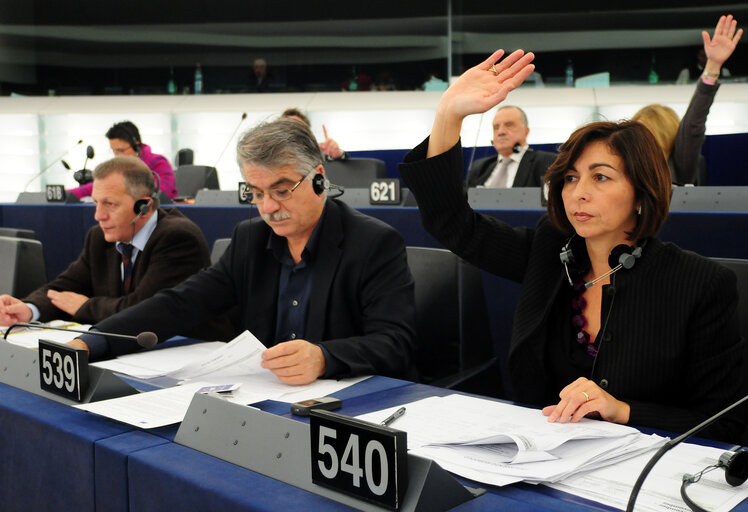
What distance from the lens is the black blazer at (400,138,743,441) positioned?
123cm

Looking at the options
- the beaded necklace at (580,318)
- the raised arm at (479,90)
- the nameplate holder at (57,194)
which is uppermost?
the raised arm at (479,90)

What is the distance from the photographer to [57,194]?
13.6ft

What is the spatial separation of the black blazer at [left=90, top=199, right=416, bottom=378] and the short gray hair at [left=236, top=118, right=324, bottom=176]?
0.15m

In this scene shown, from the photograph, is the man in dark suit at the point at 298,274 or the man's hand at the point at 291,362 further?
the man in dark suit at the point at 298,274

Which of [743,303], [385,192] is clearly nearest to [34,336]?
[743,303]

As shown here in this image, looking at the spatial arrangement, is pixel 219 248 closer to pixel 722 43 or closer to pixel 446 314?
pixel 446 314

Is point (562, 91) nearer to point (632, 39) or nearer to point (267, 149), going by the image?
point (632, 39)

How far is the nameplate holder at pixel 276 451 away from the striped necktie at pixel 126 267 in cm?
Answer: 130

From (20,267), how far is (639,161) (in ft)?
6.04

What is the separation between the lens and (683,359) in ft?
4.12

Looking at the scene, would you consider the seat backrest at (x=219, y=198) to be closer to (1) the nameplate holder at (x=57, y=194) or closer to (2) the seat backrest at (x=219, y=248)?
(1) the nameplate holder at (x=57, y=194)

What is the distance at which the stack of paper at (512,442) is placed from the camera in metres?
0.85

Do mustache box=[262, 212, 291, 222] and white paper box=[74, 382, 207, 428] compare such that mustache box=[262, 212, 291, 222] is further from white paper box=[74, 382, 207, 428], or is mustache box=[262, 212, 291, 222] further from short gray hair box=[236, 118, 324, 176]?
white paper box=[74, 382, 207, 428]

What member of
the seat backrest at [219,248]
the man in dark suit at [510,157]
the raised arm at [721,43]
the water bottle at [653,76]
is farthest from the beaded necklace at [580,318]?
the water bottle at [653,76]
